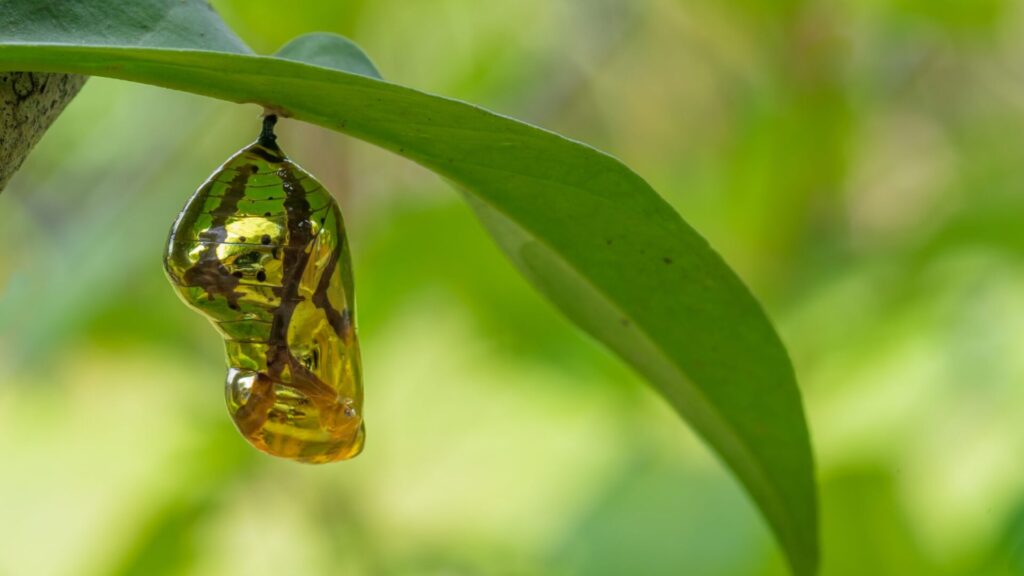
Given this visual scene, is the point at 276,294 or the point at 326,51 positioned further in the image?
the point at 276,294

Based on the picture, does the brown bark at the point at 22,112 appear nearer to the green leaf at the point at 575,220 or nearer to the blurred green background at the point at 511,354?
the green leaf at the point at 575,220

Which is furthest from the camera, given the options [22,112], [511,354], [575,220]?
[511,354]

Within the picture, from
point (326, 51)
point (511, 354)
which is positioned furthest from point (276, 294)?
point (511, 354)

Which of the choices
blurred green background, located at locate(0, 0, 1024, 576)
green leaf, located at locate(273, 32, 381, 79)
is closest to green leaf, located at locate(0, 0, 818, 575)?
green leaf, located at locate(273, 32, 381, 79)

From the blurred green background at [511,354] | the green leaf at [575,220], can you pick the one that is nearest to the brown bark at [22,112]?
the green leaf at [575,220]

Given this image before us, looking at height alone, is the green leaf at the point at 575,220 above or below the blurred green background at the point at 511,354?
below

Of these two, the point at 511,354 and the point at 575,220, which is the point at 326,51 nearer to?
the point at 575,220

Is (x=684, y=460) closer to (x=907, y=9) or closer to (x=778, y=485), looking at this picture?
(x=907, y=9)
